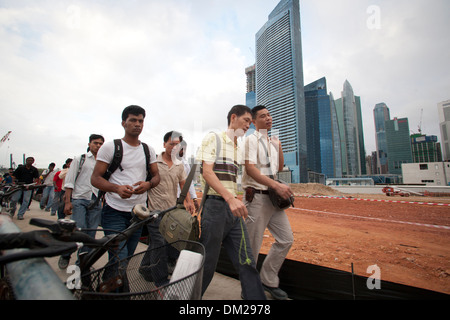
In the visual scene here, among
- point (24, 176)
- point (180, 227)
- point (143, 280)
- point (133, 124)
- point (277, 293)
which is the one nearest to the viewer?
point (143, 280)

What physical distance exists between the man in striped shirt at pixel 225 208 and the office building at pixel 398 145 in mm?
189118

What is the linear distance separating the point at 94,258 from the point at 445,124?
19089 centimetres

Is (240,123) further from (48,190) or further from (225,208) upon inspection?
(48,190)

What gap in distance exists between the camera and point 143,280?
146cm

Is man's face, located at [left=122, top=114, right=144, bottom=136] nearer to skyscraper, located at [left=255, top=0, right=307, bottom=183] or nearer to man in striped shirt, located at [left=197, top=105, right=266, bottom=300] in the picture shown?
man in striped shirt, located at [left=197, top=105, right=266, bottom=300]

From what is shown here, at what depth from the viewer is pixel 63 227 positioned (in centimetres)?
88

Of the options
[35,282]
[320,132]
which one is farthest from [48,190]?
[320,132]

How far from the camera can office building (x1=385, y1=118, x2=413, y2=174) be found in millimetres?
152863

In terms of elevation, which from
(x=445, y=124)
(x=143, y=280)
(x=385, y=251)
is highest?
(x=445, y=124)

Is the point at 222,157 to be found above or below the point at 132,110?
below

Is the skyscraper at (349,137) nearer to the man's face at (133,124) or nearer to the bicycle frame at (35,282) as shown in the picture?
the man's face at (133,124)

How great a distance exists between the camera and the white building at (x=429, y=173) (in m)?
57.2

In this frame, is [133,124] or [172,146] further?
[172,146]
